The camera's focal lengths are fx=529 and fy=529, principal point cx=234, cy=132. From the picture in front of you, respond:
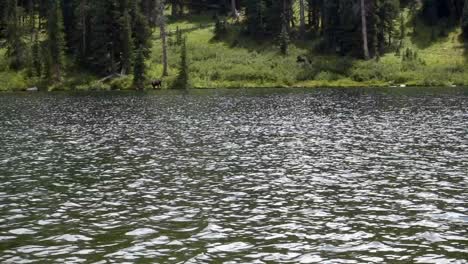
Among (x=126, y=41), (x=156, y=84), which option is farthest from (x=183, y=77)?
(x=126, y=41)

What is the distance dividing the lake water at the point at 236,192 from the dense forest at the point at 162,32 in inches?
2568

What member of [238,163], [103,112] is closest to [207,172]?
[238,163]

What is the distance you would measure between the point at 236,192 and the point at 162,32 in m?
93.3

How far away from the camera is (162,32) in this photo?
4456 inches

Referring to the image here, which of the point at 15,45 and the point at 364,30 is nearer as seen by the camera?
the point at 15,45

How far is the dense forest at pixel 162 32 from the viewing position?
11438cm

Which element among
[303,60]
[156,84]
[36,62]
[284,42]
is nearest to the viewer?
[156,84]

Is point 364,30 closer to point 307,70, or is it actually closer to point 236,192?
point 307,70

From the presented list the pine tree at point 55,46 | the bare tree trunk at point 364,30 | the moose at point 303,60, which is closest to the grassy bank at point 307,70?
the moose at point 303,60

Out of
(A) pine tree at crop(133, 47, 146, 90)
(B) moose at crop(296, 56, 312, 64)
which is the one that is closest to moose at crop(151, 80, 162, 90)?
(A) pine tree at crop(133, 47, 146, 90)

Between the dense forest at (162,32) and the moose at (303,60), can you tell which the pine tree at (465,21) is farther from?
the moose at (303,60)

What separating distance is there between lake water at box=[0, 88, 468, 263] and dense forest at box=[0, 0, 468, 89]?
65.2m

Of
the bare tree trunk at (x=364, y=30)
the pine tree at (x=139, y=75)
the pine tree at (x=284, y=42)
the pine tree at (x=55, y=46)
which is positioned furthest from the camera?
the pine tree at (x=284, y=42)

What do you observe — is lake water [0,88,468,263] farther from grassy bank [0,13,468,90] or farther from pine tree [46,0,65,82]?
pine tree [46,0,65,82]
